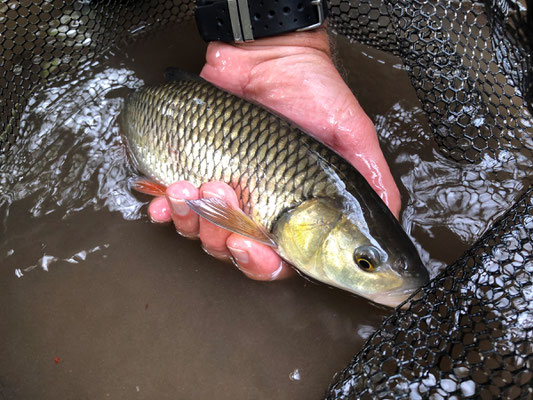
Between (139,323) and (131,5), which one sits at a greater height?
(131,5)

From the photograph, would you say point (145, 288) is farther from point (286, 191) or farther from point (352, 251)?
point (352, 251)

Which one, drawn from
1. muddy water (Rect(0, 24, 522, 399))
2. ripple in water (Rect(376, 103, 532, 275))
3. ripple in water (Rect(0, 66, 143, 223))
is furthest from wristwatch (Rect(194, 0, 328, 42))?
ripple in water (Rect(376, 103, 532, 275))

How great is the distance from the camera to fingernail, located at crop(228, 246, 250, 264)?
191 cm

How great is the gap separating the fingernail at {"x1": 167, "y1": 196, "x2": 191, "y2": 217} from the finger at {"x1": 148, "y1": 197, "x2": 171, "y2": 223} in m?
0.19

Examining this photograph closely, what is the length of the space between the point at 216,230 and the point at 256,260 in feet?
0.67

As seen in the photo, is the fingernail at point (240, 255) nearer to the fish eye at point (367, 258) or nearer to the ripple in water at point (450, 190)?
the fish eye at point (367, 258)

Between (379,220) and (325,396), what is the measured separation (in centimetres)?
66

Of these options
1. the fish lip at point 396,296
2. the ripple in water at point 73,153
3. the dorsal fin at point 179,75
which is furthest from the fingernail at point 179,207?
the fish lip at point 396,296

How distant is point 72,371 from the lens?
1876 millimetres

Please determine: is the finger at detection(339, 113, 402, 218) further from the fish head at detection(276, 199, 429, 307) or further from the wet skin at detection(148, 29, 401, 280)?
the fish head at detection(276, 199, 429, 307)

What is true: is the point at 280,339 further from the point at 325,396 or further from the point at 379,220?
the point at 379,220

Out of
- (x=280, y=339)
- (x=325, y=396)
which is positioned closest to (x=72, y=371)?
(x=280, y=339)

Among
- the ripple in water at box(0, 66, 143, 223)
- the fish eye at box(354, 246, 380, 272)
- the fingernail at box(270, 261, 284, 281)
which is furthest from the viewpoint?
the ripple in water at box(0, 66, 143, 223)

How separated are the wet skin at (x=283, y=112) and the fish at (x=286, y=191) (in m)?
0.09
